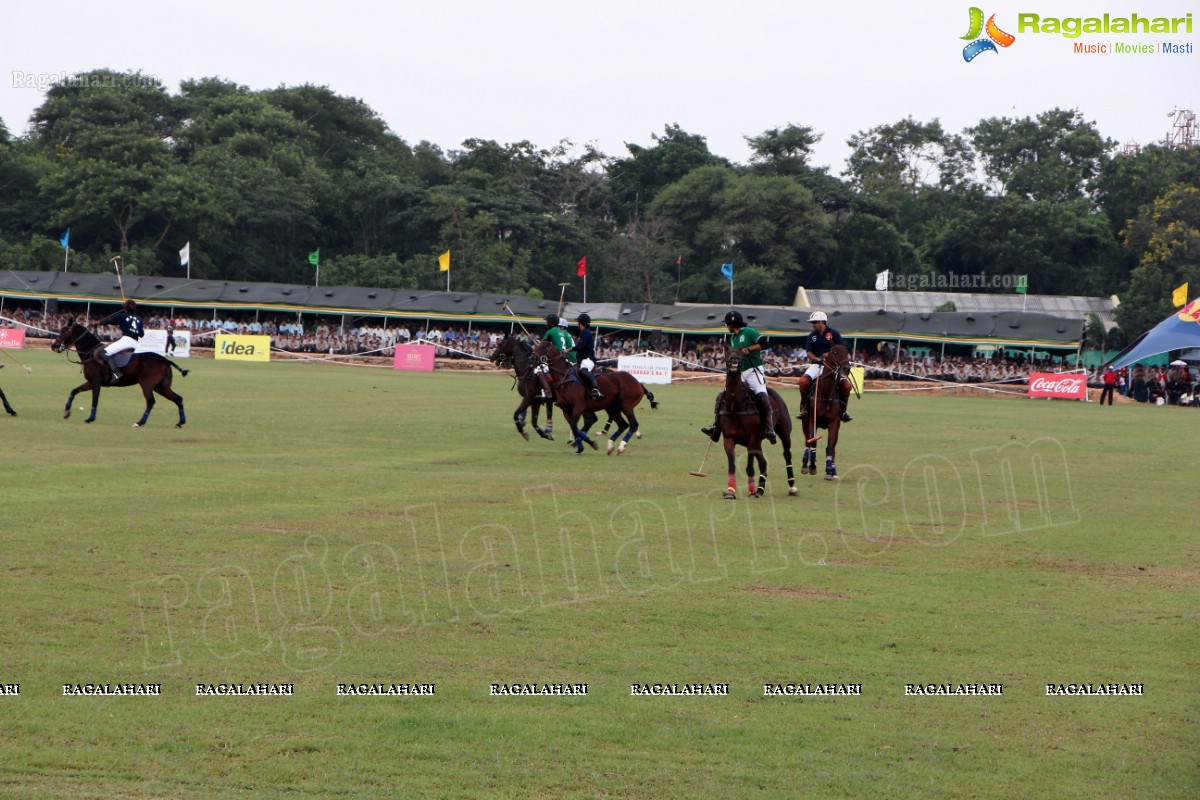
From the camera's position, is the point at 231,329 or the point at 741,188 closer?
the point at 231,329

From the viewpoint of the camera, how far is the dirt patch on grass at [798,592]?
9492 millimetres

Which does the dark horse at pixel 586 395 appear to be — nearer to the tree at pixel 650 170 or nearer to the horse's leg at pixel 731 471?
the horse's leg at pixel 731 471

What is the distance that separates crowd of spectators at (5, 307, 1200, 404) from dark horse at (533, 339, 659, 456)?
108 ft

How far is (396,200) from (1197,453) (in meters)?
58.0

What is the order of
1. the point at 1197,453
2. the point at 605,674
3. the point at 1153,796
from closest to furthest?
the point at 1153,796 → the point at 605,674 → the point at 1197,453

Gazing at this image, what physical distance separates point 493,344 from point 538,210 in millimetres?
19299

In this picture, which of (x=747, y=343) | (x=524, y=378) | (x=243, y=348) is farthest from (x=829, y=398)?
(x=243, y=348)

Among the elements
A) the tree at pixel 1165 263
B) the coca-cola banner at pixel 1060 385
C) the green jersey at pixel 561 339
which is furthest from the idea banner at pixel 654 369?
the tree at pixel 1165 263

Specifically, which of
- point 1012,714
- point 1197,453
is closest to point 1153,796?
point 1012,714

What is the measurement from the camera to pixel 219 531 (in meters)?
11.2

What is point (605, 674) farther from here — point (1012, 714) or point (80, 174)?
point (80, 174)

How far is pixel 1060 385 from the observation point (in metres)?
48.2

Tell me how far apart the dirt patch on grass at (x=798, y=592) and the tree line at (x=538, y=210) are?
6145 centimetres

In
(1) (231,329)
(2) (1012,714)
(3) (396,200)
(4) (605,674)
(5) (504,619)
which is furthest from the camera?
(3) (396,200)
